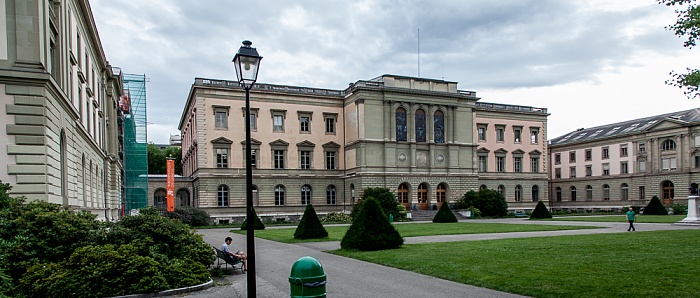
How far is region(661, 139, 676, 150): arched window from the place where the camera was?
7138 centimetres

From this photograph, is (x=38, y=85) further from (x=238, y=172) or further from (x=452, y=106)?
(x=452, y=106)

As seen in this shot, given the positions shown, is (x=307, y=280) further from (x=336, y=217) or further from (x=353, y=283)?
(x=336, y=217)

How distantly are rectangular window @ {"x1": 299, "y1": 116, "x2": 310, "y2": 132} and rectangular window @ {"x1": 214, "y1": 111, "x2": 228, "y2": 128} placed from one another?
26.5 feet

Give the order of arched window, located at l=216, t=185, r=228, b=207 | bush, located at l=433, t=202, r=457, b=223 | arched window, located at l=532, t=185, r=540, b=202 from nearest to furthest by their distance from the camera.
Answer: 1. bush, located at l=433, t=202, r=457, b=223
2. arched window, located at l=216, t=185, r=228, b=207
3. arched window, located at l=532, t=185, r=540, b=202

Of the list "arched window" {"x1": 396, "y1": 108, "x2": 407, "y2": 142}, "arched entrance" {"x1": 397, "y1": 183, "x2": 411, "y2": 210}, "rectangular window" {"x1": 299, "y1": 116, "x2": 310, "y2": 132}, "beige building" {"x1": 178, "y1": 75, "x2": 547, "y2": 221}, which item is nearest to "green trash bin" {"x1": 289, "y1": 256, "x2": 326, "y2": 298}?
"beige building" {"x1": 178, "y1": 75, "x2": 547, "y2": 221}

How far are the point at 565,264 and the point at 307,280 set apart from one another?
11086mm

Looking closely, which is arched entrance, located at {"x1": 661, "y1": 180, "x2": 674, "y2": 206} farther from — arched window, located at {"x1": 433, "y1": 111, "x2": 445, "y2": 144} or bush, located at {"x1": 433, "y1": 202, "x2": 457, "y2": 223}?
bush, located at {"x1": 433, "y1": 202, "x2": 457, "y2": 223}

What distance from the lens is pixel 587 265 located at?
603 inches

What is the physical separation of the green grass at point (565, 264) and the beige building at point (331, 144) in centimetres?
3464

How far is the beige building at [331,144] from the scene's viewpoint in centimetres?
5462

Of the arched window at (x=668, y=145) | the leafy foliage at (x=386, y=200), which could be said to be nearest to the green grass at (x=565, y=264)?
the leafy foliage at (x=386, y=200)

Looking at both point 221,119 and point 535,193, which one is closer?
point 221,119

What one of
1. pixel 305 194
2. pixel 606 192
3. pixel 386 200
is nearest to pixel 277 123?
pixel 305 194

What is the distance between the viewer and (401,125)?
5956cm
